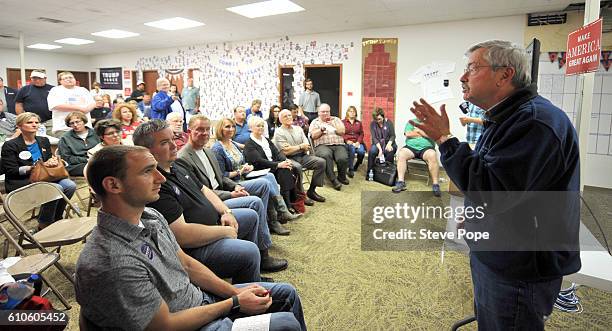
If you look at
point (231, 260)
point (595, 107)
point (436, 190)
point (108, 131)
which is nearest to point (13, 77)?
point (108, 131)

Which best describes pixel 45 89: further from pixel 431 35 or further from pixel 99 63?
pixel 99 63

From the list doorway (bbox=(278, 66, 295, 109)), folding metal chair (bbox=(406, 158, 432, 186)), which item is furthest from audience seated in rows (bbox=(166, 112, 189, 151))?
doorway (bbox=(278, 66, 295, 109))

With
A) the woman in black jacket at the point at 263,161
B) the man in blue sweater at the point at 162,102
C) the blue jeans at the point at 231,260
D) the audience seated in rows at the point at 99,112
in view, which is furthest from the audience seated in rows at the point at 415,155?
the audience seated in rows at the point at 99,112

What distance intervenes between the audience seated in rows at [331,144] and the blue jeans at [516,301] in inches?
144

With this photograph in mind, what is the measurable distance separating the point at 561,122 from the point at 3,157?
3.88 m

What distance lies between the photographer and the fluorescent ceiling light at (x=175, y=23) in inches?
256

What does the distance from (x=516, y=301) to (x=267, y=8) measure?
5493 millimetres

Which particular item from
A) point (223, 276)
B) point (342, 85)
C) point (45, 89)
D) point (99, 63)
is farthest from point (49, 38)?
point (223, 276)

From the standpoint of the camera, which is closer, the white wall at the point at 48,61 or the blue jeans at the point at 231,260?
the blue jeans at the point at 231,260

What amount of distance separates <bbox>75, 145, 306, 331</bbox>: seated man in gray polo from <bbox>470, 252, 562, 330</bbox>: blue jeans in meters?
0.69

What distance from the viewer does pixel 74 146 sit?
3.74 meters

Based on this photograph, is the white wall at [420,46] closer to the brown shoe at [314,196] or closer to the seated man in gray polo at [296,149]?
the seated man in gray polo at [296,149]

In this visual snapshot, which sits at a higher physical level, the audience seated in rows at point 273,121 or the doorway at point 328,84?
the doorway at point 328,84

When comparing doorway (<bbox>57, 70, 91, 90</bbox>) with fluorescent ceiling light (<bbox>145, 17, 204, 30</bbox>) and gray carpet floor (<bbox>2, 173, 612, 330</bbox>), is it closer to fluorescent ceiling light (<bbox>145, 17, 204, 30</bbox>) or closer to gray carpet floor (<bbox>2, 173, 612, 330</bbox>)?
fluorescent ceiling light (<bbox>145, 17, 204, 30</bbox>)
